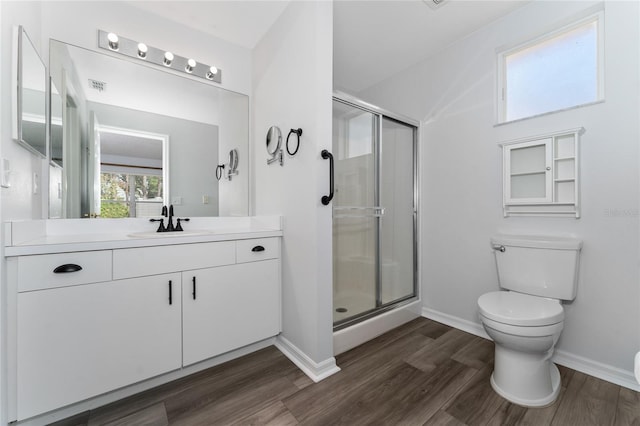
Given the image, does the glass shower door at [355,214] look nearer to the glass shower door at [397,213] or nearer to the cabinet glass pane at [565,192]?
the glass shower door at [397,213]

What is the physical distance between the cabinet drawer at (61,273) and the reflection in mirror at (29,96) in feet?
1.86

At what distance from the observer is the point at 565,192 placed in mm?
1694

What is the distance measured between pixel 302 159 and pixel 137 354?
143 cm

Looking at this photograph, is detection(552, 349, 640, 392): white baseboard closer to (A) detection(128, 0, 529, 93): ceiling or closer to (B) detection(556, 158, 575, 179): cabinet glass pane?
(B) detection(556, 158, 575, 179): cabinet glass pane

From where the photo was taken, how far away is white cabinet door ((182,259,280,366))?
1.56m

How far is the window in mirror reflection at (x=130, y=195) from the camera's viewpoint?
174 centimetres

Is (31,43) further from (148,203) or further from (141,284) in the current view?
(141,284)

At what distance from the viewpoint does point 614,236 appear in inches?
60.3

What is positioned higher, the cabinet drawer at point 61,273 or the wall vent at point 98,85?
the wall vent at point 98,85

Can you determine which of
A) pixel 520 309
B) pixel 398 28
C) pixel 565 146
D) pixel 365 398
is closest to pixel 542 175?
pixel 565 146

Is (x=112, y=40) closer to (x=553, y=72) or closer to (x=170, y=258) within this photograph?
(x=170, y=258)

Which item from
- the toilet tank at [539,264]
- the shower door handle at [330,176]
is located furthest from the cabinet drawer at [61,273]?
the toilet tank at [539,264]

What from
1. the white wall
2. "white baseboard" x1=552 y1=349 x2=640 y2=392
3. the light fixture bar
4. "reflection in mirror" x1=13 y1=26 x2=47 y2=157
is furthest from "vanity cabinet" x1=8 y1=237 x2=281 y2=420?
"white baseboard" x1=552 y1=349 x2=640 y2=392

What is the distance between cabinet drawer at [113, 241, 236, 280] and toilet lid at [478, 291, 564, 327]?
1.57 m
